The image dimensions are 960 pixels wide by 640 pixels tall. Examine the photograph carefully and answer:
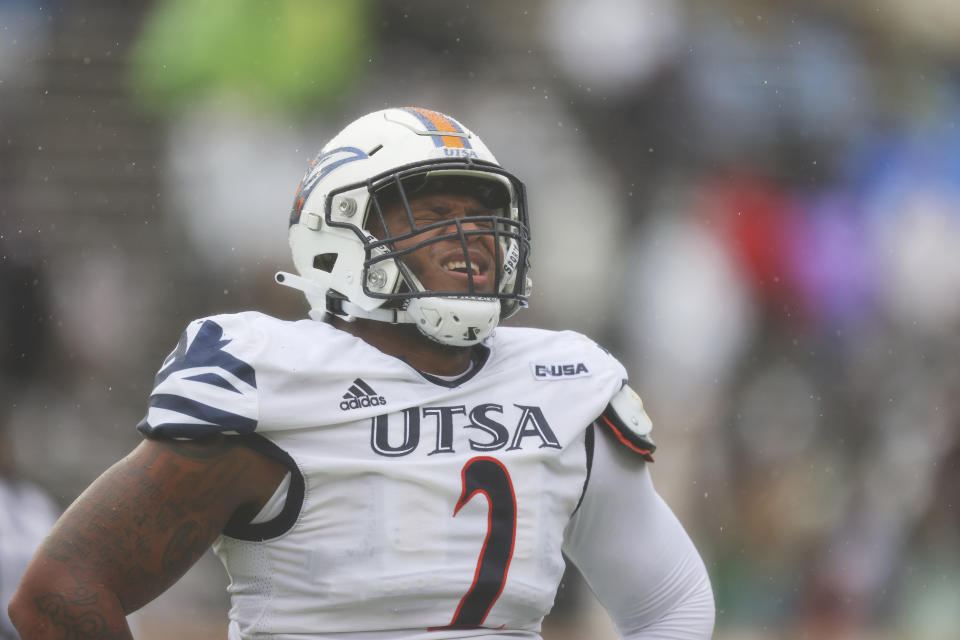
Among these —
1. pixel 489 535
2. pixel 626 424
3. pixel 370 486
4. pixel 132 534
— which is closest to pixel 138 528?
pixel 132 534

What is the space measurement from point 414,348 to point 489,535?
370 mm

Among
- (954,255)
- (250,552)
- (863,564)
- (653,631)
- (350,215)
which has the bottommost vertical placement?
(863,564)

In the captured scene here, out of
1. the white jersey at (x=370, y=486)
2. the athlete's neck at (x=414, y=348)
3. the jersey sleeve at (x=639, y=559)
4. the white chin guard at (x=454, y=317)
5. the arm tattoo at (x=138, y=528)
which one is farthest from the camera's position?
the jersey sleeve at (x=639, y=559)

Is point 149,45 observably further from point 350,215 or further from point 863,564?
point 350,215

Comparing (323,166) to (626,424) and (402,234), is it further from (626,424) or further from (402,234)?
(626,424)

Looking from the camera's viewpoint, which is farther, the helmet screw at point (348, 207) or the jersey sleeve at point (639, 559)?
the jersey sleeve at point (639, 559)

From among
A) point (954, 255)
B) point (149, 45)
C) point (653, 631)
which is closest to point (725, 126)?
point (954, 255)

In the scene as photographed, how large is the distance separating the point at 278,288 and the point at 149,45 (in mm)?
1925

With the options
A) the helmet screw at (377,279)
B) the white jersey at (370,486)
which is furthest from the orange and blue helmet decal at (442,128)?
the white jersey at (370,486)

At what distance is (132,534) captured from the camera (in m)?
2.08

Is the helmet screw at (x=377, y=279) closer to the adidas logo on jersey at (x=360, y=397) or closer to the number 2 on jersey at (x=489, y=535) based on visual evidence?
the adidas logo on jersey at (x=360, y=397)

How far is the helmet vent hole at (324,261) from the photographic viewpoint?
2.51 metres

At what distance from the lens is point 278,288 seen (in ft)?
19.8

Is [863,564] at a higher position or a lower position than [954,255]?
lower
